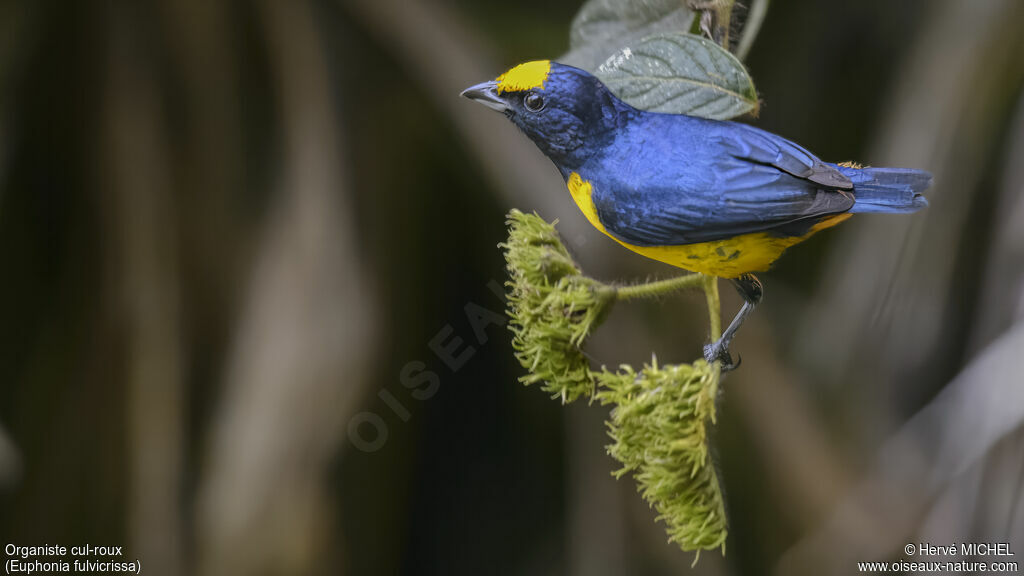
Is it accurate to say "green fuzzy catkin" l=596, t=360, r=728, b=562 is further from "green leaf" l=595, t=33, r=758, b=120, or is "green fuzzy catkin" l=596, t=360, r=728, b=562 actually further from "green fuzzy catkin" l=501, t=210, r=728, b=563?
"green leaf" l=595, t=33, r=758, b=120

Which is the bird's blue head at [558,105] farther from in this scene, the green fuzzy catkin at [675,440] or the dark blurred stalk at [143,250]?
the dark blurred stalk at [143,250]

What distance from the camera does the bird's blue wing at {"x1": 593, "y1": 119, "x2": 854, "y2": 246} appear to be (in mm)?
416

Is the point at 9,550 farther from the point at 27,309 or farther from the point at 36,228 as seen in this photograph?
the point at 36,228

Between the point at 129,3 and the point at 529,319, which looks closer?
the point at 529,319

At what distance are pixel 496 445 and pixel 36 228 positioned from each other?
28.9 inches

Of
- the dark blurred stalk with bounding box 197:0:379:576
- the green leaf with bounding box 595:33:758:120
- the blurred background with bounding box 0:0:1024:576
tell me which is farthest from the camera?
the dark blurred stalk with bounding box 197:0:379:576

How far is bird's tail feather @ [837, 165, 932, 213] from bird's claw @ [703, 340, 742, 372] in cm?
12

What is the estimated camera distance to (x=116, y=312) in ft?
3.32

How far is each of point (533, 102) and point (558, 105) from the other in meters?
0.02

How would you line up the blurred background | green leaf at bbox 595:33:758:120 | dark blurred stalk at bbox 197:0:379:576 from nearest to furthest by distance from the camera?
green leaf at bbox 595:33:758:120, the blurred background, dark blurred stalk at bbox 197:0:379:576

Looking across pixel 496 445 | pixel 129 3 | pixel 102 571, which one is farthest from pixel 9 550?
pixel 129 3

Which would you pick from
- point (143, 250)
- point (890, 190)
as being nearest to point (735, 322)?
point (890, 190)

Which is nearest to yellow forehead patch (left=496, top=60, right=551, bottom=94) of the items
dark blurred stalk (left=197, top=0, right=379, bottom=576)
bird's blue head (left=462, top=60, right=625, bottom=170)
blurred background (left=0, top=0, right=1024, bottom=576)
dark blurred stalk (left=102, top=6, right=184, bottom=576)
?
bird's blue head (left=462, top=60, right=625, bottom=170)

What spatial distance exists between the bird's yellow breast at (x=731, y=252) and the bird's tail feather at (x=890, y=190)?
0.02 m
